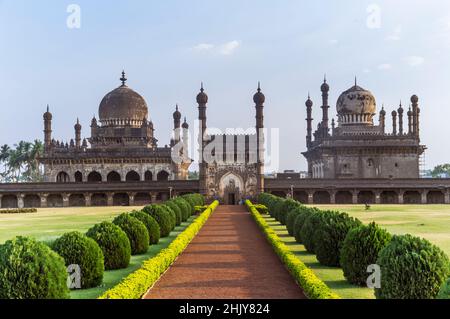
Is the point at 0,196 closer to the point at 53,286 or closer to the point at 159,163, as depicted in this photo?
the point at 159,163

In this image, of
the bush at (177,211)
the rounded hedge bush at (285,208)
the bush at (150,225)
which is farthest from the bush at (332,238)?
the bush at (177,211)

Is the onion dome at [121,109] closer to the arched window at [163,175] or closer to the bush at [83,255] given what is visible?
the arched window at [163,175]

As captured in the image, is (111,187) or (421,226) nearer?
(421,226)

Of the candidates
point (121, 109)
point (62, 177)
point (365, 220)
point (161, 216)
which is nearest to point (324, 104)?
point (121, 109)

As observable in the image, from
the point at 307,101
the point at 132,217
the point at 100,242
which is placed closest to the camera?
the point at 100,242

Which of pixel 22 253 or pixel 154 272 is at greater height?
pixel 22 253

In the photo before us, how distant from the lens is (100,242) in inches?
595

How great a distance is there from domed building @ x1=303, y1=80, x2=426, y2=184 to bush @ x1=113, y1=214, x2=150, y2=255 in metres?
43.8

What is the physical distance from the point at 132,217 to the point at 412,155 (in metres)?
49.9

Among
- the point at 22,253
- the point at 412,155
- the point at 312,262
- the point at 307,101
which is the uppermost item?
the point at 307,101

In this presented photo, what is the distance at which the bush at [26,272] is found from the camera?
9.36 meters

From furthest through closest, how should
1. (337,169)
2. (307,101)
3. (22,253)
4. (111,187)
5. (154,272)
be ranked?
(307,101)
(337,169)
(111,187)
(154,272)
(22,253)

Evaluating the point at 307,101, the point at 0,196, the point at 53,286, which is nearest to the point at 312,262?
the point at 53,286

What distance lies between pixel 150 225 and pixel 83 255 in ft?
25.8
